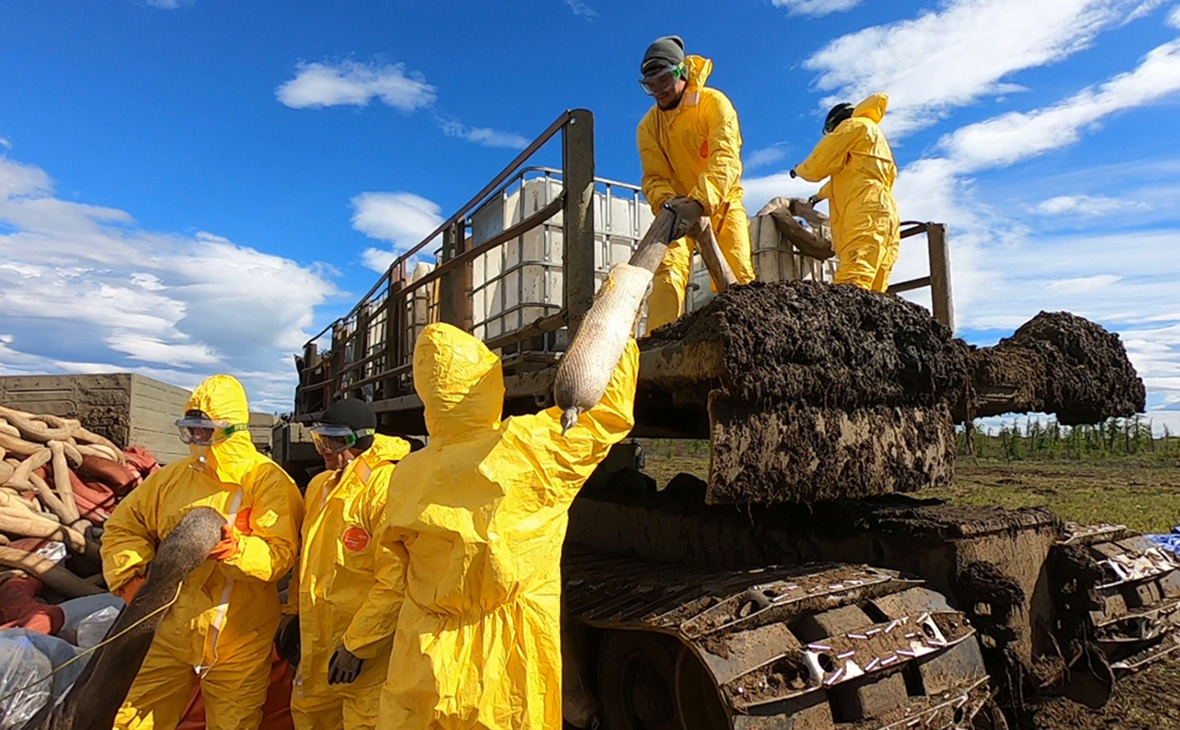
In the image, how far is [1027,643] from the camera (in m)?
3.47

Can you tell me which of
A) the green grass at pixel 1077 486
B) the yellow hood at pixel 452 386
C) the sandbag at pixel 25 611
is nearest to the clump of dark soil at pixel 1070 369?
the yellow hood at pixel 452 386

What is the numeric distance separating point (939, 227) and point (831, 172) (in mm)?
911

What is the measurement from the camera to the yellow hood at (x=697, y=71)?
4527 mm

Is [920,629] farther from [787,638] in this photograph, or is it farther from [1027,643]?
[1027,643]

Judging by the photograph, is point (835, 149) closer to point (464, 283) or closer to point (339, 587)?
point (464, 283)

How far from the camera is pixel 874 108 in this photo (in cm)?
522

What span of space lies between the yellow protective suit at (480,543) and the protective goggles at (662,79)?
2.22 meters

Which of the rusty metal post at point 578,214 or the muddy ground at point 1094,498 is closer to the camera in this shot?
the rusty metal post at point 578,214

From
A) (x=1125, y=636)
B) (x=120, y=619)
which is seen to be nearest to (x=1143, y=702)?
(x=1125, y=636)

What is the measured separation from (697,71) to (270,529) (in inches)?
136

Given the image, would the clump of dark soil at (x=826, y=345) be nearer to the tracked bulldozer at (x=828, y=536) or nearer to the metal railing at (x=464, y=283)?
the tracked bulldozer at (x=828, y=536)

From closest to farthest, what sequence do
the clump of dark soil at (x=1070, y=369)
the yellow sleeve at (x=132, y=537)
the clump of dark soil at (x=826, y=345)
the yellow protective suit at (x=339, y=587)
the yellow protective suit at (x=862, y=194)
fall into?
the clump of dark soil at (x=826, y=345) < the yellow protective suit at (x=339, y=587) < the clump of dark soil at (x=1070, y=369) < the yellow sleeve at (x=132, y=537) < the yellow protective suit at (x=862, y=194)

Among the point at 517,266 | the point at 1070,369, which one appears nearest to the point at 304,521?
the point at 517,266

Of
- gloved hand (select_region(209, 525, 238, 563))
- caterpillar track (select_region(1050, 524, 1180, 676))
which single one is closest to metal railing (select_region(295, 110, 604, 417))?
gloved hand (select_region(209, 525, 238, 563))
